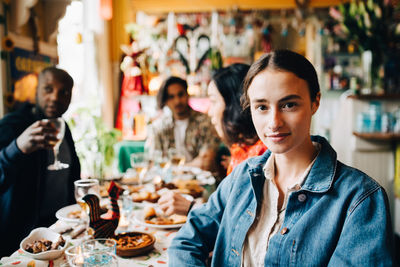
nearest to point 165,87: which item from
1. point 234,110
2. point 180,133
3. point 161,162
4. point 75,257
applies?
point 180,133

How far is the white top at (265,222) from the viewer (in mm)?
985

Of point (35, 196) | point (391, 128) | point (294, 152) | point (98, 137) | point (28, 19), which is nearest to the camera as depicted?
point (294, 152)

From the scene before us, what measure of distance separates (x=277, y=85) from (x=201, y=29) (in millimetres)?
4848

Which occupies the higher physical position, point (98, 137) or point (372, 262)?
point (98, 137)

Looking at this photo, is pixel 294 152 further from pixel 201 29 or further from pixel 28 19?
pixel 201 29

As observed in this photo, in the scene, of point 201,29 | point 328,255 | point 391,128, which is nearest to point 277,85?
point 328,255

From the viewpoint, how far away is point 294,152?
1.01 m

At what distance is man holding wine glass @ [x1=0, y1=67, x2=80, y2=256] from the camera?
1.42m

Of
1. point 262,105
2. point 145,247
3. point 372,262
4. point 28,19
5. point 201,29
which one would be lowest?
point 145,247

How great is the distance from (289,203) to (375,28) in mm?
3246

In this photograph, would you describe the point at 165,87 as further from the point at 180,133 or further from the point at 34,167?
the point at 34,167

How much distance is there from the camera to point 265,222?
1.02 m

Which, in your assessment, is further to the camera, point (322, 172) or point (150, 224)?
point (150, 224)

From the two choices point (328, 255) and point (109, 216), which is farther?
point (109, 216)
